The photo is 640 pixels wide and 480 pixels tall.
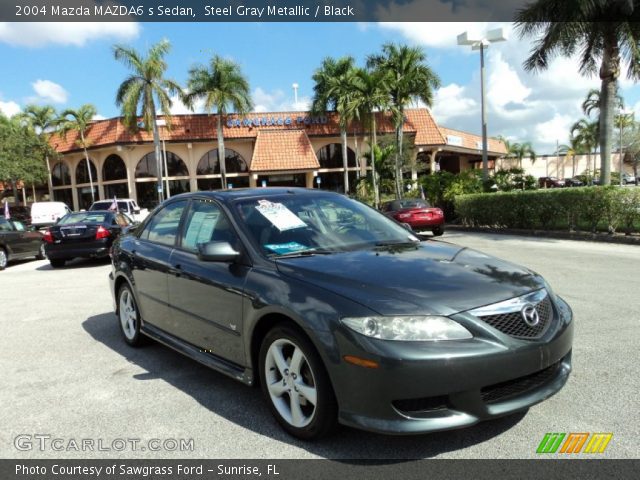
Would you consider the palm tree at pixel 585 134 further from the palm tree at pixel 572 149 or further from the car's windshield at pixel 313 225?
the car's windshield at pixel 313 225

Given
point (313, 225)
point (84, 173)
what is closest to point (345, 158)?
point (84, 173)

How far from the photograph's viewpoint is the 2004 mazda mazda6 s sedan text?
8.86 ft

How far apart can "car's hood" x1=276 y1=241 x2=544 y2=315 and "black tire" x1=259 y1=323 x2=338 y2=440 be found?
0.38 meters

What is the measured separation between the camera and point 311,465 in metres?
2.89

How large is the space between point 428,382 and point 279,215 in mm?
1877

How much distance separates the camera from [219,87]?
3591 centimetres

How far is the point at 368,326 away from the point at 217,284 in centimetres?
143

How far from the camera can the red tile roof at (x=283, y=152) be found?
37969 millimetres

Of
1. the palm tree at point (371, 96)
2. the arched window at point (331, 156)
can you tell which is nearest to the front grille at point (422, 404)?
the palm tree at point (371, 96)

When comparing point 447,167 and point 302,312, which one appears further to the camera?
point 447,167

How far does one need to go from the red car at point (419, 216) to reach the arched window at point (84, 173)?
3311cm

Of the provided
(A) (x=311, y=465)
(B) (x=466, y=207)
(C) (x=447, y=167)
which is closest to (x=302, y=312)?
(A) (x=311, y=465)

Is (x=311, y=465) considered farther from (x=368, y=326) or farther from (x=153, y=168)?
(x=153, y=168)

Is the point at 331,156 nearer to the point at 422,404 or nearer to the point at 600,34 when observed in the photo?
the point at 600,34
